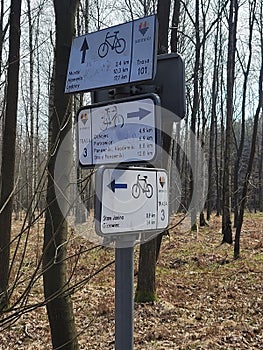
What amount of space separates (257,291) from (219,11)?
41.4ft

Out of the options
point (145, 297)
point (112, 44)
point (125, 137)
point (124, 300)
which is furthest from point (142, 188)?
point (145, 297)

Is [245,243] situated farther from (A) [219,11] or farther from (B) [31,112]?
(B) [31,112]

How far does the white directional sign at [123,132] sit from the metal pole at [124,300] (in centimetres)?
33

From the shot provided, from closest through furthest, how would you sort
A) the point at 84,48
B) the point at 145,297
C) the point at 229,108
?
1. the point at 84,48
2. the point at 145,297
3. the point at 229,108

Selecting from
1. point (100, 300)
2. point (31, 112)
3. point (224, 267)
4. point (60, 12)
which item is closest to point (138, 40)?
point (60, 12)

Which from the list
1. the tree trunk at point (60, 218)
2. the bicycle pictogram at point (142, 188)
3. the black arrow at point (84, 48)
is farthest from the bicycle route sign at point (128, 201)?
the tree trunk at point (60, 218)

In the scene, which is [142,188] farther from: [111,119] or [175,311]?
[175,311]

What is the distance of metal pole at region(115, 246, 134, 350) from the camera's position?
1.55m

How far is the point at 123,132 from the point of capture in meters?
1.57

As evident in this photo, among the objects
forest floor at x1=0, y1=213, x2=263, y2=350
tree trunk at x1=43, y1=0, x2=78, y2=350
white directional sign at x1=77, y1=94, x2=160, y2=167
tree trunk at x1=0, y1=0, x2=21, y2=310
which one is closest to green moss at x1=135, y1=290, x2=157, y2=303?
forest floor at x1=0, y1=213, x2=263, y2=350

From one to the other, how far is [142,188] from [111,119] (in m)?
0.26

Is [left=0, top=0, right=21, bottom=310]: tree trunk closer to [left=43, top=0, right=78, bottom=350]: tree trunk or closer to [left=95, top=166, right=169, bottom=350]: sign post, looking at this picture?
[left=43, top=0, right=78, bottom=350]: tree trunk

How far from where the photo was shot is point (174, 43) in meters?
8.25

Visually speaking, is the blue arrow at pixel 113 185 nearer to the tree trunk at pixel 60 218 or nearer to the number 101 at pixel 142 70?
the number 101 at pixel 142 70
